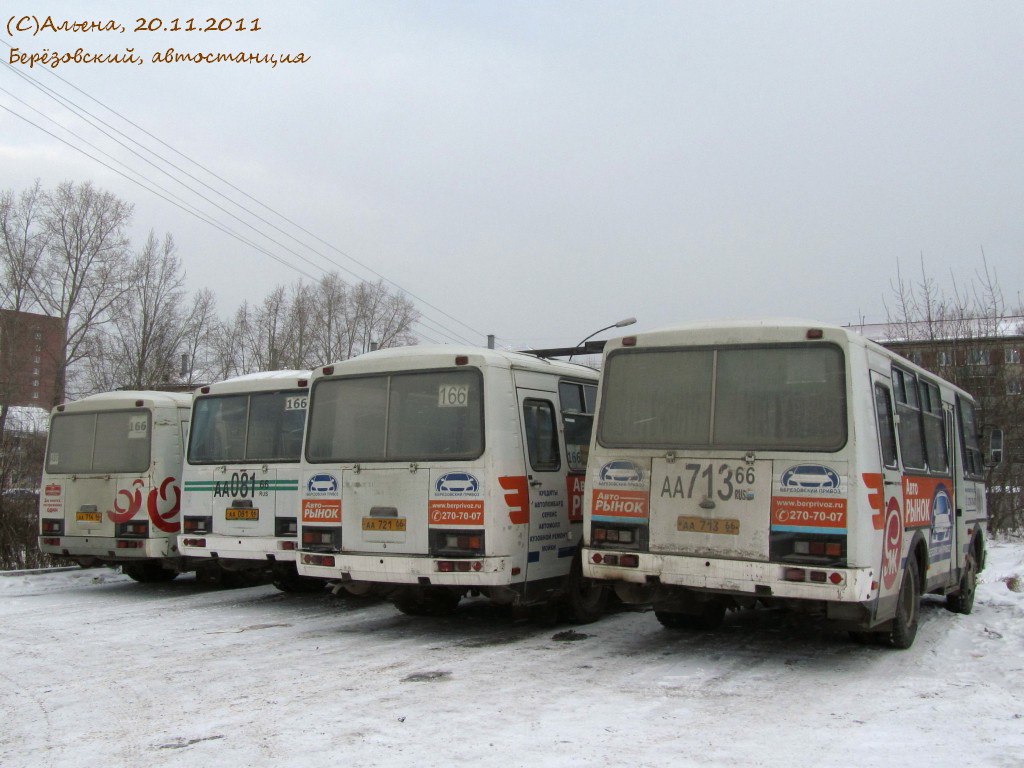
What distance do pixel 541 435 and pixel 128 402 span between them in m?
6.79

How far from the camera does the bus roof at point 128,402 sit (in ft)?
45.3

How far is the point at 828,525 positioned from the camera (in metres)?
7.66

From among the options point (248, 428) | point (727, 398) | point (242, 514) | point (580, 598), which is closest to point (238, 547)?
point (242, 514)

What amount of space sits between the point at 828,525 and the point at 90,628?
777 centimetres

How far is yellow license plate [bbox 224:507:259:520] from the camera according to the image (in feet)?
40.9

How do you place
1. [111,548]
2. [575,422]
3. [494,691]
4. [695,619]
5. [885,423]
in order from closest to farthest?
[494,691]
[885,423]
[695,619]
[575,422]
[111,548]

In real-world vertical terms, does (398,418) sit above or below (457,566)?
above

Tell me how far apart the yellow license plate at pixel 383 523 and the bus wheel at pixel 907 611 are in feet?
15.5

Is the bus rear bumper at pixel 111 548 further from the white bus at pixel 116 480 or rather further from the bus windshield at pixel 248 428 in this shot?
the bus windshield at pixel 248 428

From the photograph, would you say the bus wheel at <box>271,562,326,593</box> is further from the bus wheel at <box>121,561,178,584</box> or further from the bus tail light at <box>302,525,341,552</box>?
the bus tail light at <box>302,525,341,552</box>

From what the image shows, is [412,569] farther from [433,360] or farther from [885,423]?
[885,423]

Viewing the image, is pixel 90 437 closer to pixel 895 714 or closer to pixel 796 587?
pixel 796 587

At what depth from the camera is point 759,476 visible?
7984 mm

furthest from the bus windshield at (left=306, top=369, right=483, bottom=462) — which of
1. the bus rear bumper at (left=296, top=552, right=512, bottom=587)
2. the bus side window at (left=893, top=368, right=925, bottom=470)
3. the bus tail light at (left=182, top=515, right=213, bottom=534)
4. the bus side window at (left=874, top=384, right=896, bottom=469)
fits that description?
the bus side window at (left=893, top=368, right=925, bottom=470)
